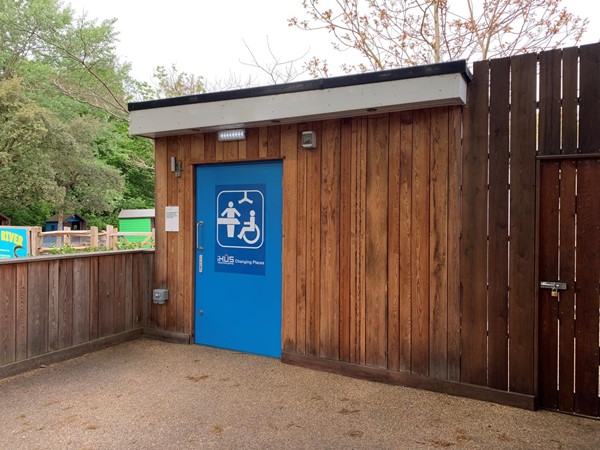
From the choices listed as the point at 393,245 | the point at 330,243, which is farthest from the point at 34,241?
the point at 393,245

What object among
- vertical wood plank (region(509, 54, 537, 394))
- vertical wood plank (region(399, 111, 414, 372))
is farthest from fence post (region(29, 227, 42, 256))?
vertical wood plank (region(509, 54, 537, 394))

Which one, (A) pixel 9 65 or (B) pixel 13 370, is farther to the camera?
(A) pixel 9 65

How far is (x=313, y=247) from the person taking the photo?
392 cm

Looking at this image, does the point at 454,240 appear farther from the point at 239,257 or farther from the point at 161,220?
the point at 161,220

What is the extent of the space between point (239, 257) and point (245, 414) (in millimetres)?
1733

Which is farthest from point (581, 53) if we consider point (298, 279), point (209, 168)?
point (209, 168)

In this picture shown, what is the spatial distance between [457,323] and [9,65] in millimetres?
27072

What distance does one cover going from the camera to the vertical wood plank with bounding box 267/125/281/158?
4109 mm

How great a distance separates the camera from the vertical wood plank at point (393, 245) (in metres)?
3.52

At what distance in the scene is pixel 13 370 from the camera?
11.8ft

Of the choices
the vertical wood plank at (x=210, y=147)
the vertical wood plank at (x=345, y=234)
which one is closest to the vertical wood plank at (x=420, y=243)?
the vertical wood plank at (x=345, y=234)

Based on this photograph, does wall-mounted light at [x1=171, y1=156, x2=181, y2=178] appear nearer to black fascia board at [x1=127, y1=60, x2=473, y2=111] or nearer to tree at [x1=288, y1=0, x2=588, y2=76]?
black fascia board at [x1=127, y1=60, x2=473, y2=111]

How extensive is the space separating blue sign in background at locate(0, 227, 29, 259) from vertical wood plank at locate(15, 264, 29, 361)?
6.98 m

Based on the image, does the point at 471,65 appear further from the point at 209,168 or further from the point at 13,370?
the point at 13,370
